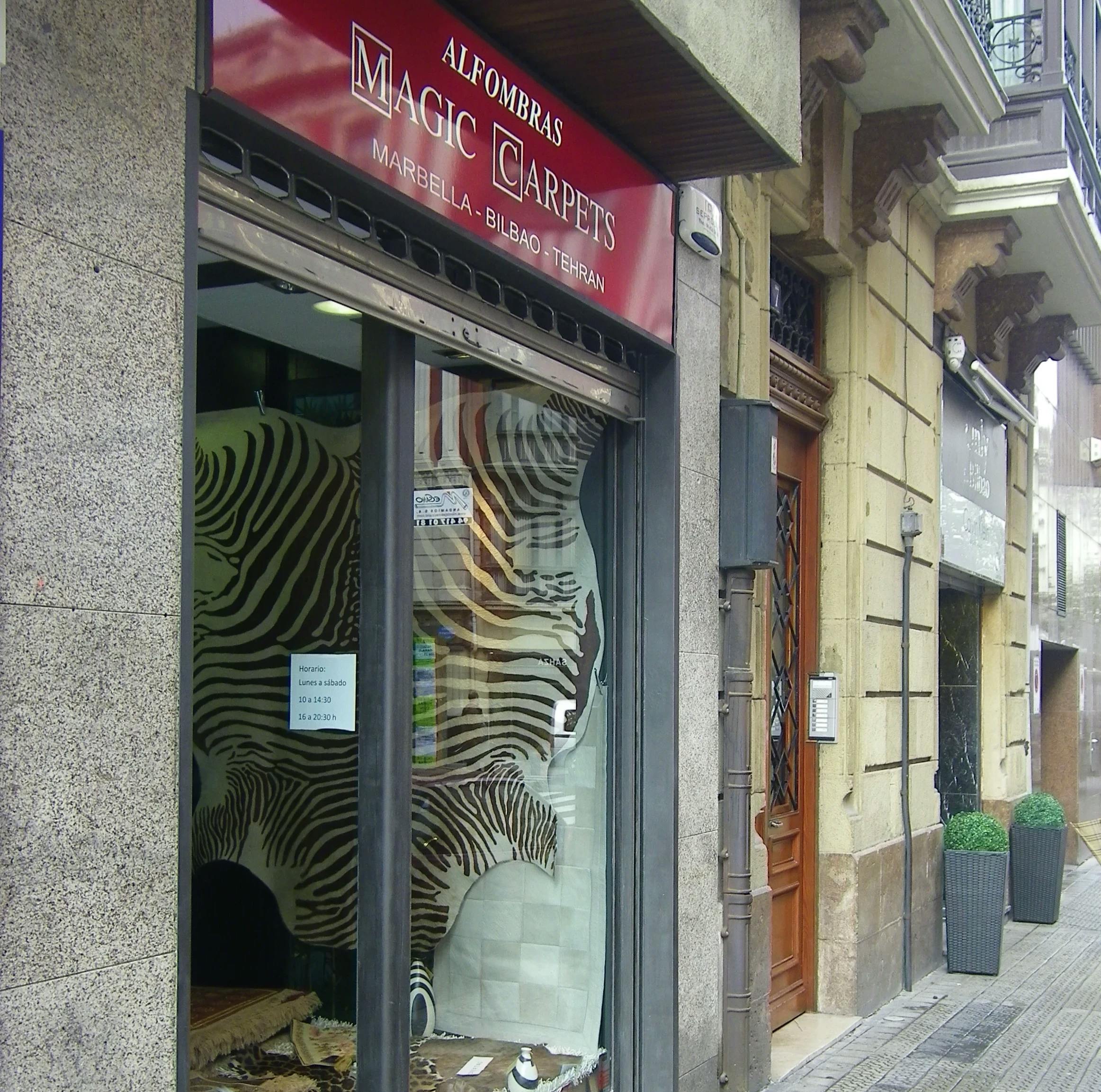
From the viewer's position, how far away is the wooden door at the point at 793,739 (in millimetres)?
8234

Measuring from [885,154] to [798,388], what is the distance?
1619 mm

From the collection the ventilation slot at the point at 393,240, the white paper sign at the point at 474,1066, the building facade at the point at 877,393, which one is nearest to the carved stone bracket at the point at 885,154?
the building facade at the point at 877,393

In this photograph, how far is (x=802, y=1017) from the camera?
28.0 feet

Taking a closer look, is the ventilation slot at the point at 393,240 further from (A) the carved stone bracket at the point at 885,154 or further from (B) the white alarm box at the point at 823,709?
(A) the carved stone bracket at the point at 885,154

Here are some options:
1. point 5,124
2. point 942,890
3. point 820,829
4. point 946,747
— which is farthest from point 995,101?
point 5,124

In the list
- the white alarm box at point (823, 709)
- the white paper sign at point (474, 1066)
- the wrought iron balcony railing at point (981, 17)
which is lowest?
the white paper sign at point (474, 1066)

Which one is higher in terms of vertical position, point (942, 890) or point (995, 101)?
point (995, 101)

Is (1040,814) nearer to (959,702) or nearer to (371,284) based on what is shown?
(959,702)

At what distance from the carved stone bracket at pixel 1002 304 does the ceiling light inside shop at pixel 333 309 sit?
9.13 m

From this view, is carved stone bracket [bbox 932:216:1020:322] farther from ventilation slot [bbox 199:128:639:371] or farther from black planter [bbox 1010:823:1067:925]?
ventilation slot [bbox 199:128:639:371]

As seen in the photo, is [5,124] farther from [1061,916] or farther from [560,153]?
[1061,916]

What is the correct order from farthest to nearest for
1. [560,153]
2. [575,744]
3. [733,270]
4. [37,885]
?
[733,270] → [575,744] → [560,153] → [37,885]

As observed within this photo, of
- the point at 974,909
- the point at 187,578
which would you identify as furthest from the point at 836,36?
the point at 974,909

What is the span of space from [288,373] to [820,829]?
5.11 m
